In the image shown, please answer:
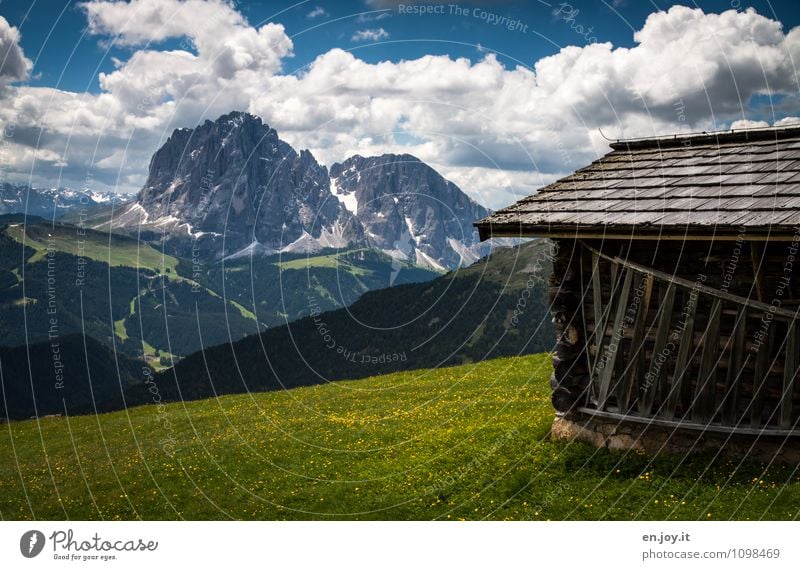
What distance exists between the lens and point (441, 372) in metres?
37.9

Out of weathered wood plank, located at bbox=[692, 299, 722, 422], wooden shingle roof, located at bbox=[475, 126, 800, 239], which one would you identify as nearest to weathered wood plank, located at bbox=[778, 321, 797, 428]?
weathered wood plank, located at bbox=[692, 299, 722, 422]

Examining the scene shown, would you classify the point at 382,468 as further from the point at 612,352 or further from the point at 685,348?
the point at 685,348

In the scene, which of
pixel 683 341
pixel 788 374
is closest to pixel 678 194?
pixel 683 341

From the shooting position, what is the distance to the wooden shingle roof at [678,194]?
13516 mm

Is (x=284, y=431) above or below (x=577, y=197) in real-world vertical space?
below

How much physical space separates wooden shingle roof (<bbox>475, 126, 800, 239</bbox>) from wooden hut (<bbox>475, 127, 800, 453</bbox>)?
0.04m

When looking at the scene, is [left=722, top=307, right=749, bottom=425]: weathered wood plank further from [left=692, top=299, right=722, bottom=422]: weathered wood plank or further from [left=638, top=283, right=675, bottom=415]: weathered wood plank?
[left=638, top=283, right=675, bottom=415]: weathered wood plank

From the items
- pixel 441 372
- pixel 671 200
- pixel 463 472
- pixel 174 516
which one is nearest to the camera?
pixel 671 200

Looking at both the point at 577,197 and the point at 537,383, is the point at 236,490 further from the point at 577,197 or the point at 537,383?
the point at 537,383

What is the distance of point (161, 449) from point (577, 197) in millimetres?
17466

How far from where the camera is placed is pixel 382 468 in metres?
18.6

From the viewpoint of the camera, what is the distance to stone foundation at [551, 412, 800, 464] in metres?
13.9
